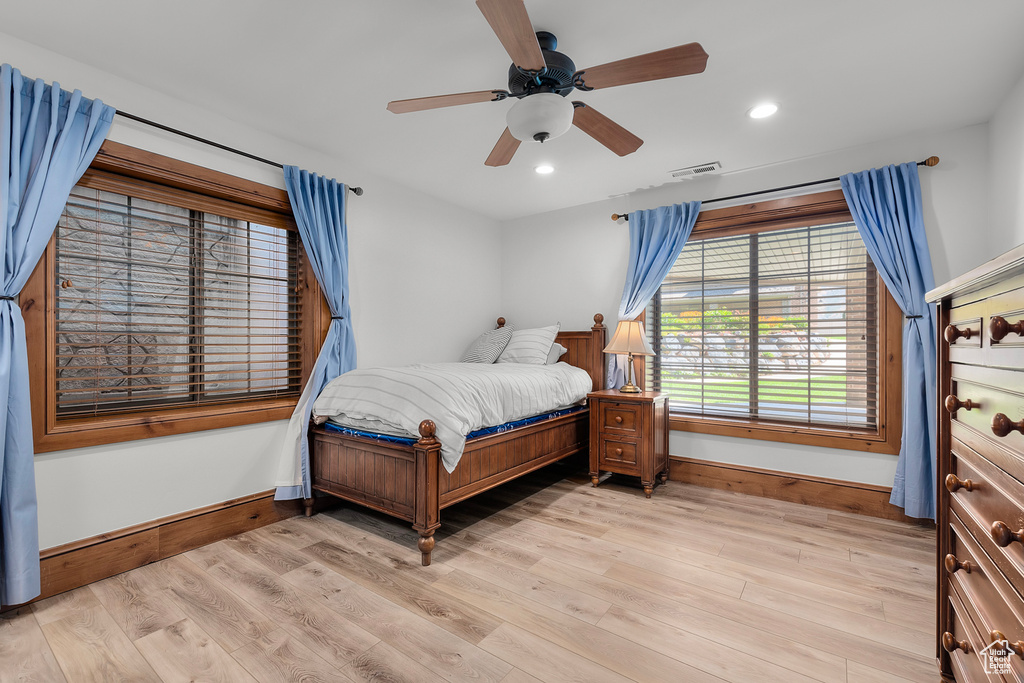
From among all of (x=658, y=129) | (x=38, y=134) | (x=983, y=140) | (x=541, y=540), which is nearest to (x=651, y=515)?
(x=541, y=540)

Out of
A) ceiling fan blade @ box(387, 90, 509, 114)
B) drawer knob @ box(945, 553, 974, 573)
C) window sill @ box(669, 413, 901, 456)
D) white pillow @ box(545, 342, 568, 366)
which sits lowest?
window sill @ box(669, 413, 901, 456)

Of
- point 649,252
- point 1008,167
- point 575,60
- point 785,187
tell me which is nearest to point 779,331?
point 785,187

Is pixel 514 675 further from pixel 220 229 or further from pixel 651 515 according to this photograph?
pixel 220 229

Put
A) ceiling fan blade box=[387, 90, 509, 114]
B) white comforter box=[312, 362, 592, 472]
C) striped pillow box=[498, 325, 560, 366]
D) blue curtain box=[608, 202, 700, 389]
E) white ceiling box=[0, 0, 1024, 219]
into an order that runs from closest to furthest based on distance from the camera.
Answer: white ceiling box=[0, 0, 1024, 219], ceiling fan blade box=[387, 90, 509, 114], white comforter box=[312, 362, 592, 472], blue curtain box=[608, 202, 700, 389], striped pillow box=[498, 325, 560, 366]

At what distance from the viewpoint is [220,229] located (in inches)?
112

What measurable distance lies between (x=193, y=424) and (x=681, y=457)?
3.46m

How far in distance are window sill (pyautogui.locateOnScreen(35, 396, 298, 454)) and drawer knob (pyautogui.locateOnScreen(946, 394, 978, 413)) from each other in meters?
3.23

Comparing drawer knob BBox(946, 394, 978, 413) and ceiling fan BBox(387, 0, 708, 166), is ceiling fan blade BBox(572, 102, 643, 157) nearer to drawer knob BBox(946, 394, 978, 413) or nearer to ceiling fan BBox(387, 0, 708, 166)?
ceiling fan BBox(387, 0, 708, 166)

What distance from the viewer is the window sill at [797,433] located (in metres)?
3.11

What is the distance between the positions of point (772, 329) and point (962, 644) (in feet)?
8.50

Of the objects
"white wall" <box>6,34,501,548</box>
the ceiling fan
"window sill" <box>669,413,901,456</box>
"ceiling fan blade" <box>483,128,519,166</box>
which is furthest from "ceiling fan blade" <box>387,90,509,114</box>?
"window sill" <box>669,413,901,456</box>

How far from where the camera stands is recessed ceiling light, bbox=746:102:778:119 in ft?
8.48

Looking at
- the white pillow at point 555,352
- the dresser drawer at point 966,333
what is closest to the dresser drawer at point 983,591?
the dresser drawer at point 966,333

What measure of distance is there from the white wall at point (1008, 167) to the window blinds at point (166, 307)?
13.7 feet
